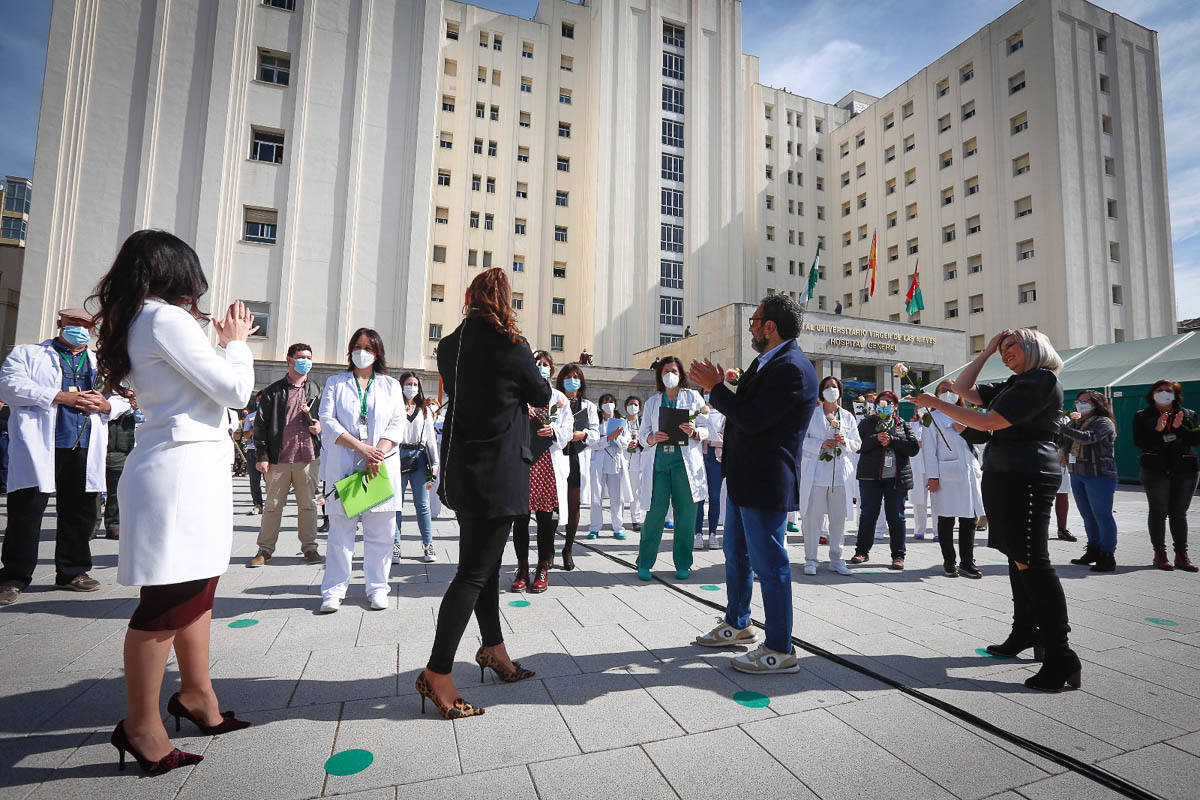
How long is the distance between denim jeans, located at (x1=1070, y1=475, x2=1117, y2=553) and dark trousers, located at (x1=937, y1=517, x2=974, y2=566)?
1.35m

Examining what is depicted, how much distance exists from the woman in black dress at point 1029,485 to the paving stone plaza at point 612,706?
0.75ft

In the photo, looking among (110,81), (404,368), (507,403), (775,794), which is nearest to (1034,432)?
(775,794)

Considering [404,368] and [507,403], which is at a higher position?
[404,368]

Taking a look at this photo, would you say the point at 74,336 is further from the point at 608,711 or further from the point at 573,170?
the point at 573,170

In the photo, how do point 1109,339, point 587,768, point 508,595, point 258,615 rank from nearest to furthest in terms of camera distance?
point 587,768 → point 258,615 → point 508,595 → point 1109,339

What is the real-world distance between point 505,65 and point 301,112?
13896 mm

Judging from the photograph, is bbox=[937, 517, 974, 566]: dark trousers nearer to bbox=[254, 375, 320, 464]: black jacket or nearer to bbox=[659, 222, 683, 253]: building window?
bbox=[254, 375, 320, 464]: black jacket

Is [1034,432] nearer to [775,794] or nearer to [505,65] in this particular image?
[775,794]

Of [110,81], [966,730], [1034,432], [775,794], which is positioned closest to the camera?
[775,794]

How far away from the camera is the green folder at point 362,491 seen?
162 inches

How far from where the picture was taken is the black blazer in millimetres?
2641

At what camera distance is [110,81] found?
70.7 feet

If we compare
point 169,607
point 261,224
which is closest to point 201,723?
point 169,607

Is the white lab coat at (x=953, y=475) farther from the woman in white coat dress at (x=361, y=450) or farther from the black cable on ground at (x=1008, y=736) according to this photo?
the woman in white coat dress at (x=361, y=450)
